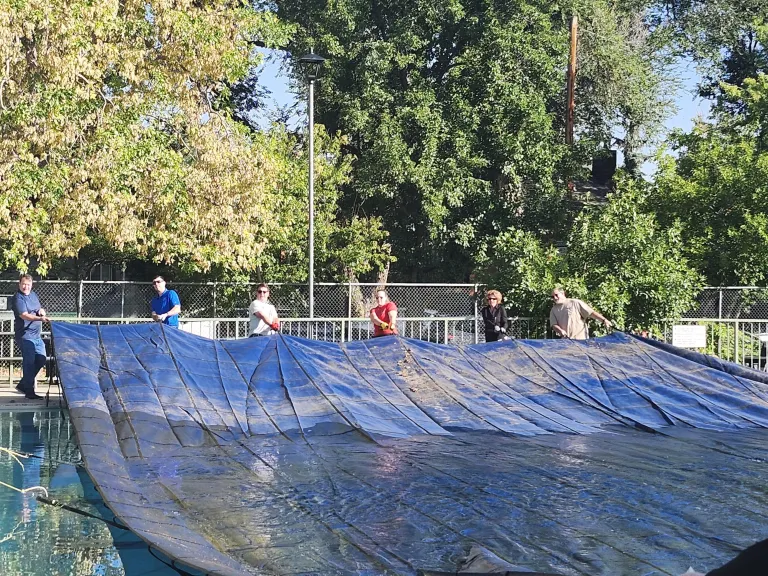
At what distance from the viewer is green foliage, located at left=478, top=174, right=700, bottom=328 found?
16922mm

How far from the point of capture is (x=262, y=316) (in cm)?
1340

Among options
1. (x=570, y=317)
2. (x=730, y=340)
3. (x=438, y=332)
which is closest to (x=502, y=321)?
(x=570, y=317)

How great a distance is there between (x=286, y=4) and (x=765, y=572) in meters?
27.4

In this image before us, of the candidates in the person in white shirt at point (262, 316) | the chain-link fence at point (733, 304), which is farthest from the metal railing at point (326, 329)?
the chain-link fence at point (733, 304)

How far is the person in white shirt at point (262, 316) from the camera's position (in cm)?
1345

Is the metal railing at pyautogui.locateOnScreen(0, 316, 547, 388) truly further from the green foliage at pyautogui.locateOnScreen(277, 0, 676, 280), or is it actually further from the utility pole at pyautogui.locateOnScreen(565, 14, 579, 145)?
the utility pole at pyautogui.locateOnScreen(565, 14, 579, 145)

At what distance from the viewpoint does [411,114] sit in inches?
995

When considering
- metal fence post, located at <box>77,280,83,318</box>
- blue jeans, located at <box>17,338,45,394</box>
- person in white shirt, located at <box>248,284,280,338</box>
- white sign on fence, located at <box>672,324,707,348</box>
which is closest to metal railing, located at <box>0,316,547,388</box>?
metal fence post, located at <box>77,280,83,318</box>

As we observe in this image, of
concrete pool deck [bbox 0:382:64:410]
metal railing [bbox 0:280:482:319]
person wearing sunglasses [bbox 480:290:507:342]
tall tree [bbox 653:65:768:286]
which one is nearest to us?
concrete pool deck [bbox 0:382:64:410]

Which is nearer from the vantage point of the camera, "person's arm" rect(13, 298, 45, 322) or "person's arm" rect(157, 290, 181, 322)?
"person's arm" rect(157, 290, 181, 322)

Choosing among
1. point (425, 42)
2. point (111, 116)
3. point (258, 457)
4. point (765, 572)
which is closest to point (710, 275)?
point (425, 42)

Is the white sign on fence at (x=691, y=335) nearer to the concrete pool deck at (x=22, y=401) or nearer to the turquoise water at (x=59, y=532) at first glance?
the concrete pool deck at (x=22, y=401)

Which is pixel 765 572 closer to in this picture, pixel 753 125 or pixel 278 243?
pixel 278 243

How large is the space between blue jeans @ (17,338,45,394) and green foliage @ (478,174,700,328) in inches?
315
